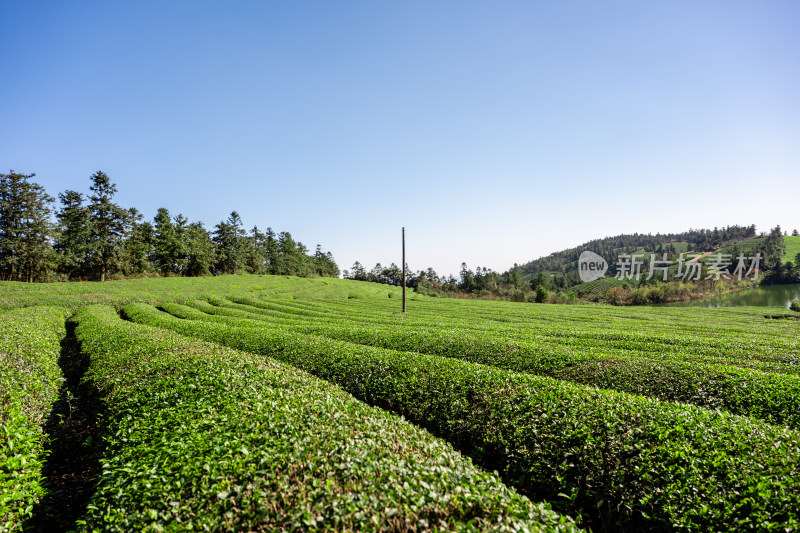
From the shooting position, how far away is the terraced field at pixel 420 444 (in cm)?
463

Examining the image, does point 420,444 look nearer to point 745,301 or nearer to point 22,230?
point 22,230

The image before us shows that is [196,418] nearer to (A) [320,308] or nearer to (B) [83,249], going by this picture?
(A) [320,308]

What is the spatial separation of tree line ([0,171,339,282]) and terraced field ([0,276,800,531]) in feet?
186

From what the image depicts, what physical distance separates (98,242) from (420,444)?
75.3 metres

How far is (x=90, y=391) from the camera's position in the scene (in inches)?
421

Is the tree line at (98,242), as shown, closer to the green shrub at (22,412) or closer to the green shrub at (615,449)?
the green shrub at (22,412)

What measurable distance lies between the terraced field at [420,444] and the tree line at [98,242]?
56.8 meters

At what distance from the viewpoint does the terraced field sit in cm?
463

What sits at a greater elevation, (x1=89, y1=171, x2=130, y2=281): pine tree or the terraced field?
(x1=89, y1=171, x2=130, y2=281): pine tree
